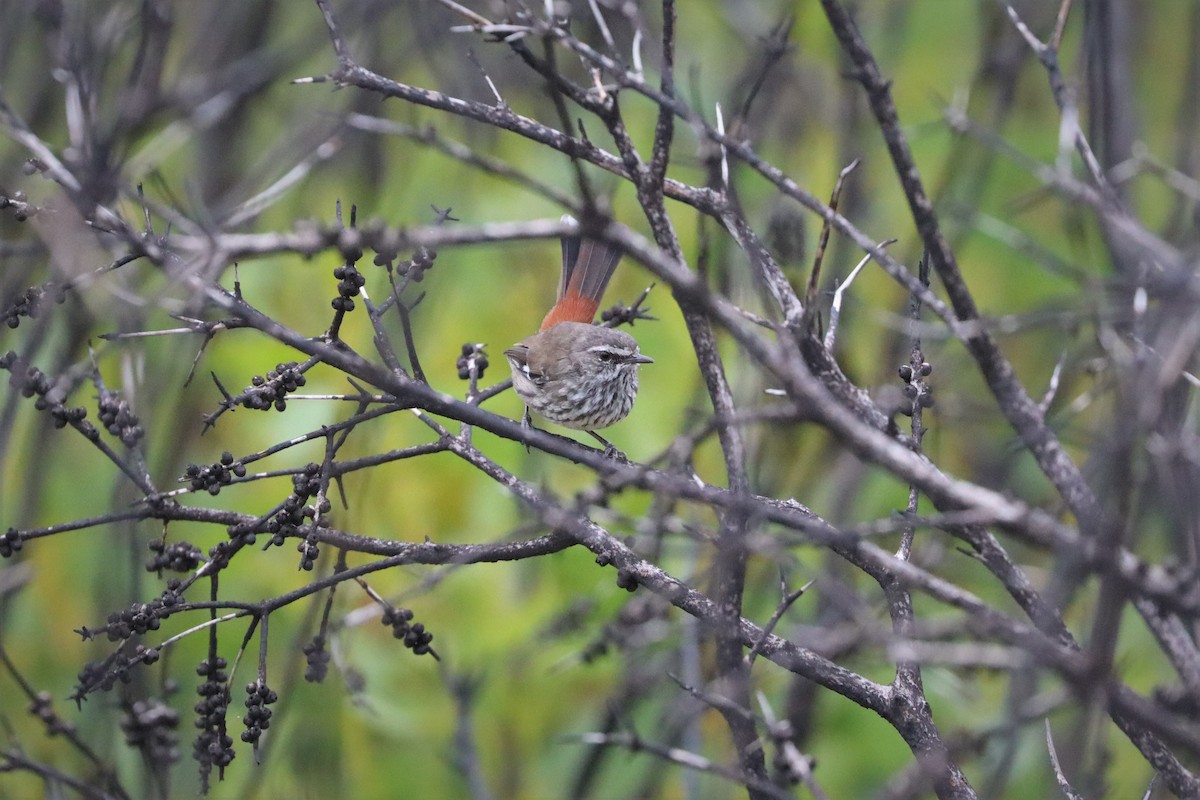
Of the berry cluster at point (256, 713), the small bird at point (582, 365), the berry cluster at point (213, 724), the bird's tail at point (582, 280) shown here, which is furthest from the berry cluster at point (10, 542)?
the bird's tail at point (582, 280)

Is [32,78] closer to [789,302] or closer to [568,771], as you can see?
[568,771]

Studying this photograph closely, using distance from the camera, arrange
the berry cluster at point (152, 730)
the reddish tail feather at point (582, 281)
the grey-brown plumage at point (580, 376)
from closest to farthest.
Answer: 1. the berry cluster at point (152, 730)
2. the grey-brown plumage at point (580, 376)
3. the reddish tail feather at point (582, 281)

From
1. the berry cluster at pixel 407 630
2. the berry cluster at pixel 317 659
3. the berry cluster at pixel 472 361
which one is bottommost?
the berry cluster at pixel 317 659

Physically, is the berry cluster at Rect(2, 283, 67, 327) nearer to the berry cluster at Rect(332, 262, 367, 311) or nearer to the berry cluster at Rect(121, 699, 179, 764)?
the berry cluster at Rect(332, 262, 367, 311)

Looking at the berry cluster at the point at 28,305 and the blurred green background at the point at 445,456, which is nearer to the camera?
the berry cluster at the point at 28,305

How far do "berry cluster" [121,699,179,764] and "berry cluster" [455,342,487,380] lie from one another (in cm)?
126

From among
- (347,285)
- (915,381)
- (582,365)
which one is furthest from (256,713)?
(582,365)

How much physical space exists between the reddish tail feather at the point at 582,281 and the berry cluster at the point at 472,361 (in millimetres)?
1542

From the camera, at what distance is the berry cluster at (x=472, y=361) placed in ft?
11.9

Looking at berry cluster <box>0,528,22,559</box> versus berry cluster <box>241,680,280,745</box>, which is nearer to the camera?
berry cluster <box>241,680,280,745</box>

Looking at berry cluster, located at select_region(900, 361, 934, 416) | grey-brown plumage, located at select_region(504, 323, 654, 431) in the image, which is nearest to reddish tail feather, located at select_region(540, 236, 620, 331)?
grey-brown plumage, located at select_region(504, 323, 654, 431)

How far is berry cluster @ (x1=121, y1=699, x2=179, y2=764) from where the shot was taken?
124 inches

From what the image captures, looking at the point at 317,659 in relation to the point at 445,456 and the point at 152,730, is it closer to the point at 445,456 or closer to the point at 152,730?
the point at 152,730

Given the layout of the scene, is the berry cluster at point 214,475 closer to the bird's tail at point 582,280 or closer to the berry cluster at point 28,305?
the berry cluster at point 28,305
